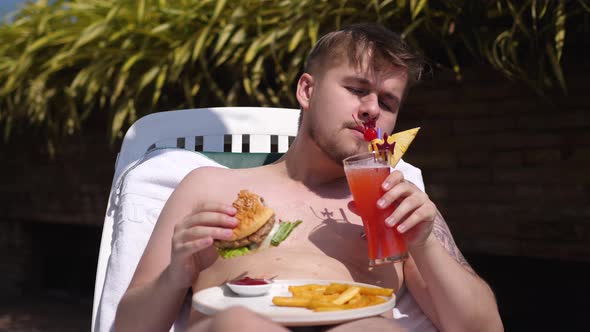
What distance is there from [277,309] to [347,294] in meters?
0.18

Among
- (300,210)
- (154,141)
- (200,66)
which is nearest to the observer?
(300,210)

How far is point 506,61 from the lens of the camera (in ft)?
10.8

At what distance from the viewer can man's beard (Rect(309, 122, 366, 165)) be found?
202 centimetres

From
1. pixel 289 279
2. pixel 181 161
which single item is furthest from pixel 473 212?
pixel 289 279

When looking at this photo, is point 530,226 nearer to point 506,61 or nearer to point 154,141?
point 506,61

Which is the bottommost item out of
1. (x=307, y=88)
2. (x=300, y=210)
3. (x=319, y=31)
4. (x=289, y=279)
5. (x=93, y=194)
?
(x=93, y=194)

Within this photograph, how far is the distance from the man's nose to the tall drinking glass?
0.25m

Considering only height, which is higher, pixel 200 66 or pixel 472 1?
pixel 472 1

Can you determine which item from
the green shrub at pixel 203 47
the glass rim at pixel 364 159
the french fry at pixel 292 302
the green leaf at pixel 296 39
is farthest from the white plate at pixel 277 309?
the green leaf at pixel 296 39

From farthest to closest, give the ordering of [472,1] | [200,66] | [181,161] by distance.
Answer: [200,66] → [472,1] → [181,161]

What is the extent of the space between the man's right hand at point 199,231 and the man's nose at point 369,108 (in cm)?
60

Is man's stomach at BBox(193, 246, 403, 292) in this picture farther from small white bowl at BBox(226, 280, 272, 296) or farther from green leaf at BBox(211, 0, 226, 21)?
green leaf at BBox(211, 0, 226, 21)

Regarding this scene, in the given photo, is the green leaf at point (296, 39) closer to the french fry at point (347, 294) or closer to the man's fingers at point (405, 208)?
the man's fingers at point (405, 208)

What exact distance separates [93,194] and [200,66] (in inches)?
73.0
